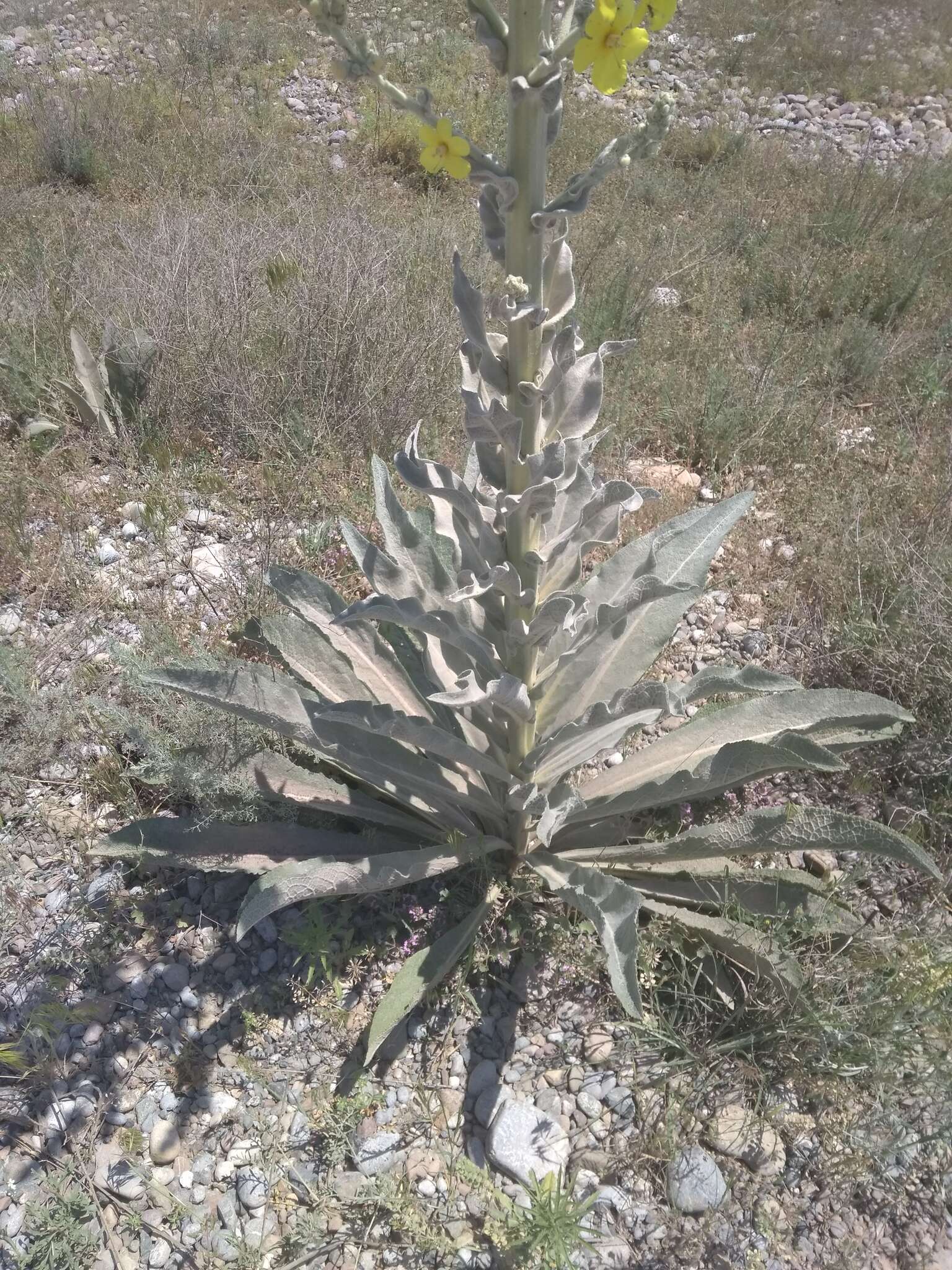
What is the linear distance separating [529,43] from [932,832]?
8.18ft

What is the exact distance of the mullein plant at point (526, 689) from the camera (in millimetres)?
1464

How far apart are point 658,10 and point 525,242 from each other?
1.37ft

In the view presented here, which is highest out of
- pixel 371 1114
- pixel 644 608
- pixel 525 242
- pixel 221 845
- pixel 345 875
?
pixel 525 242

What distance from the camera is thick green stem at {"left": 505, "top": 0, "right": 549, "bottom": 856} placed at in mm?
1352

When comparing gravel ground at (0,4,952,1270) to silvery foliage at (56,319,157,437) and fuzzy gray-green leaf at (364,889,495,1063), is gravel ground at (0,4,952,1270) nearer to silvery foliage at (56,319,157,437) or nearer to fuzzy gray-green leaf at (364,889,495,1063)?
fuzzy gray-green leaf at (364,889,495,1063)

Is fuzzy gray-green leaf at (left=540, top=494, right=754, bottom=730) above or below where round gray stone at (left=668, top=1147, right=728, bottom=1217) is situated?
above

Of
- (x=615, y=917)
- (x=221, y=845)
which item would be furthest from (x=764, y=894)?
(x=221, y=845)

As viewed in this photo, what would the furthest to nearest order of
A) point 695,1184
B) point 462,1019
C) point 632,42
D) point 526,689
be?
point 462,1019 < point 526,689 < point 695,1184 < point 632,42

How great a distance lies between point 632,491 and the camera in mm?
1847

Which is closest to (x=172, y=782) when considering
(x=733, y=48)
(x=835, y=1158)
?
(x=835, y=1158)

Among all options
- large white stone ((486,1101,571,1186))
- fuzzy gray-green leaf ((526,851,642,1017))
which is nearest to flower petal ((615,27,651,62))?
fuzzy gray-green leaf ((526,851,642,1017))

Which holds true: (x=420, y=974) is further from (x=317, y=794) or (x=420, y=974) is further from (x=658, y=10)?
(x=658, y=10)

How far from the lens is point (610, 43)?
3.84 ft

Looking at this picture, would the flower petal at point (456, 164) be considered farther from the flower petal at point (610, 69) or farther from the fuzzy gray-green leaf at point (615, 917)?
the fuzzy gray-green leaf at point (615, 917)
